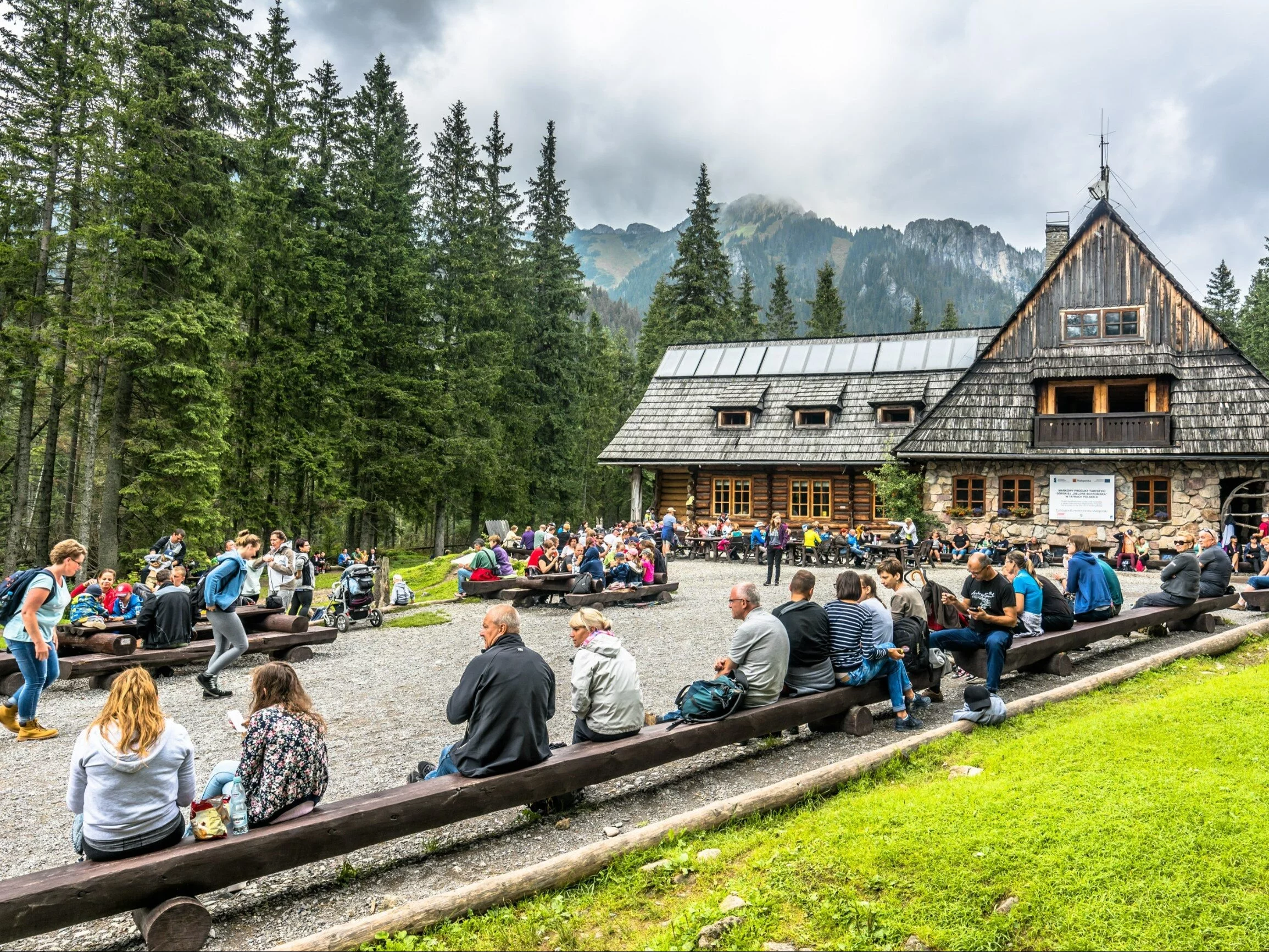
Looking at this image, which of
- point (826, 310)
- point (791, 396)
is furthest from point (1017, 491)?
point (826, 310)

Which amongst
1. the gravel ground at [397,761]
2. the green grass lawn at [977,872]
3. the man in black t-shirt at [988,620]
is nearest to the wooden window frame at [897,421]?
the gravel ground at [397,761]

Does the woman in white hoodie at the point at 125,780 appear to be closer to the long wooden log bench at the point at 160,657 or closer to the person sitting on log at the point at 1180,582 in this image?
the long wooden log bench at the point at 160,657

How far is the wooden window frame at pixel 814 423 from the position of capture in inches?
1072

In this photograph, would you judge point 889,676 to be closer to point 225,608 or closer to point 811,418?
point 225,608

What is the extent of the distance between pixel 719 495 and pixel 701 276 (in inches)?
850

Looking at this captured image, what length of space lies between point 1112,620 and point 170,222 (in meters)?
22.4

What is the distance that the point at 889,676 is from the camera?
7.15 meters

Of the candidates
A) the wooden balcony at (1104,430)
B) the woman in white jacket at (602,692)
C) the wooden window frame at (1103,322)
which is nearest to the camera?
the woman in white jacket at (602,692)

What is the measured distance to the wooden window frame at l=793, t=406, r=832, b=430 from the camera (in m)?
27.2

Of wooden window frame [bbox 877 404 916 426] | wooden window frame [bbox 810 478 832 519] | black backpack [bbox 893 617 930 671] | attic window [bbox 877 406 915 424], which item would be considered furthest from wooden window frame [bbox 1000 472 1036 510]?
black backpack [bbox 893 617 930 671]

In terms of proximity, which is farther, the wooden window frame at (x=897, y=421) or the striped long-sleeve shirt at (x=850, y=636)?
the wooden window frame at (x=897, y=421)

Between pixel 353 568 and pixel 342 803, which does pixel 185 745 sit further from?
pixel 353 568

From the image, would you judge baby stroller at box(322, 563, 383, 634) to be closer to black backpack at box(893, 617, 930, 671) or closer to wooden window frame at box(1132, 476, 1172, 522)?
black backpack at box(893, 617, 930, 671)

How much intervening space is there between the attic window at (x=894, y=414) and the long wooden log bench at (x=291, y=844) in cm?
2253
